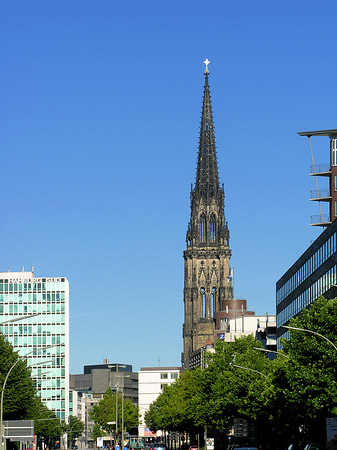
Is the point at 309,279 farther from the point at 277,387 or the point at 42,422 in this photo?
the point at 42,422

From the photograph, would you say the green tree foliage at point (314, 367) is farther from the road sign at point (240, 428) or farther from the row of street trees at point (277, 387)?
the road sign at point (240, 428)

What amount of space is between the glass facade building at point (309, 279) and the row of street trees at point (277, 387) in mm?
4661

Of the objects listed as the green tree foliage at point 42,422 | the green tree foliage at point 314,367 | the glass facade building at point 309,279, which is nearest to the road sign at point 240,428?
the glass facade building at point 309,279

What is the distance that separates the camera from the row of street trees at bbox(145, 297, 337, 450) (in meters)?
67.4

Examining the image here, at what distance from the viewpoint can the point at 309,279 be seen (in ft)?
352

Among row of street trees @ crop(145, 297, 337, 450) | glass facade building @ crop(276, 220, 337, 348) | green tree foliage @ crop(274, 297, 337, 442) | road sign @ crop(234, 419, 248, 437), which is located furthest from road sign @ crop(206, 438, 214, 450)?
green tree foliage @ crop(274, 297, 337, 442)

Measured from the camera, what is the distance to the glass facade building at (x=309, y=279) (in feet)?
303

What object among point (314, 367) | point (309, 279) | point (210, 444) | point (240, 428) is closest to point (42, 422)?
point (210, 444)

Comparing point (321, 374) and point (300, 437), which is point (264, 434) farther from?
point (321, 374)

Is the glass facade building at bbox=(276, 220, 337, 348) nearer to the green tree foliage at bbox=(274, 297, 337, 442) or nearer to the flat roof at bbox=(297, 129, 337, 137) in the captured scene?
the green tree foliage at bbox=(274, 297, 337, 442)

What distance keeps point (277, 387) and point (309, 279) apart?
112 feet

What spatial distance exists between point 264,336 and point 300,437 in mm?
72656

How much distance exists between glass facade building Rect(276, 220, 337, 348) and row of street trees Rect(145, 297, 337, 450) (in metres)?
4.66

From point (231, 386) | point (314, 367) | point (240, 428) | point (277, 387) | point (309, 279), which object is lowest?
point (240, 428)
